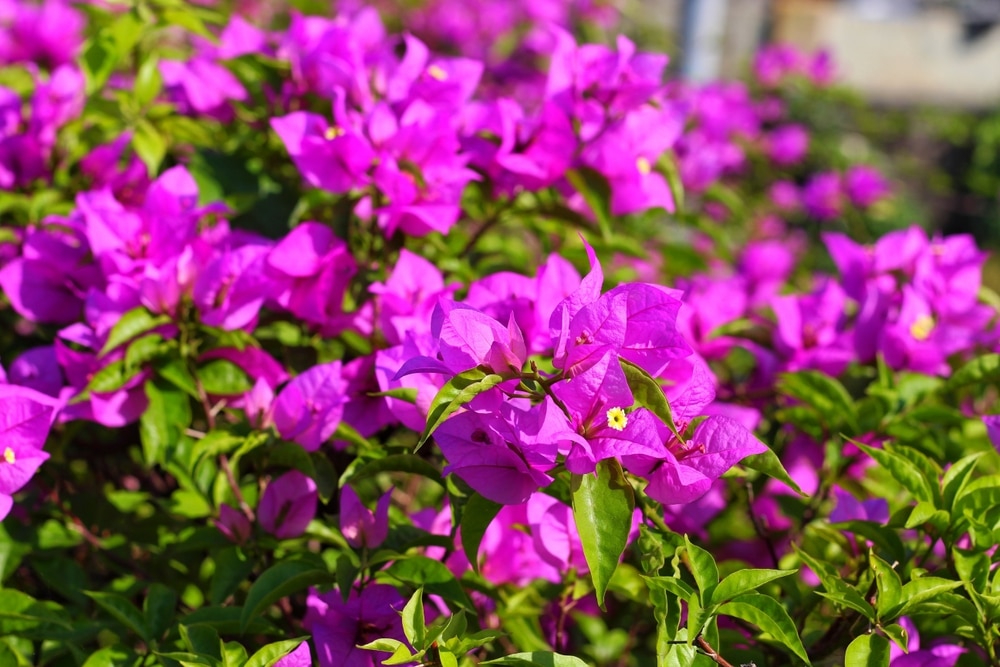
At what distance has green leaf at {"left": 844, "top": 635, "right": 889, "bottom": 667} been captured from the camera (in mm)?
730

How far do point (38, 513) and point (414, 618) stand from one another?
625 mm

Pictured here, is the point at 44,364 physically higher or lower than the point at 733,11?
higher

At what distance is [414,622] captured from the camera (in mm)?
744

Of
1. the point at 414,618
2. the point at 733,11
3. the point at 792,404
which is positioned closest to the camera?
the point at 414,618

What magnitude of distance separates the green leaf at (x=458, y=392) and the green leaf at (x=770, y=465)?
208 millimetres

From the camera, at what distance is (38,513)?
1.14 metres

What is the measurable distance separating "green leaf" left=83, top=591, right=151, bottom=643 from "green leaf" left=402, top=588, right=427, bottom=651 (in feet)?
0.96

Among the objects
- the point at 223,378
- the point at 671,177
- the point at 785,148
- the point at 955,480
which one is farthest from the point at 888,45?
the point at 223,378

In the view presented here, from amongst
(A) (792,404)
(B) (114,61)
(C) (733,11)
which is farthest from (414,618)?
(C) (733,11)

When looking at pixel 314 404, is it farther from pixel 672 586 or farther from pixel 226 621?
pixel 672 586

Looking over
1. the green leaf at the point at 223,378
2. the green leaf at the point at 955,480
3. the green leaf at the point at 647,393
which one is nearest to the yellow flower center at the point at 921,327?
the green leaf at the point at 955,480

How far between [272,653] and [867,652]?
1.54 feet

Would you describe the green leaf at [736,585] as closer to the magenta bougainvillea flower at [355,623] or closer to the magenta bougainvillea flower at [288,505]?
the magenta bougainvillea flower at [355,623]

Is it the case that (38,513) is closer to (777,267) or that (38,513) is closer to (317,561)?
(317,561)
